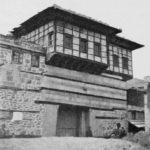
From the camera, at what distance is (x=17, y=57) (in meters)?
20.8

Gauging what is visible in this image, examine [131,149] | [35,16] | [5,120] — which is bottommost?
[131,149]

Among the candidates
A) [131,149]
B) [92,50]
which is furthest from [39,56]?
[131,149]

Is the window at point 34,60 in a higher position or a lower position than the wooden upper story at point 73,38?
lower

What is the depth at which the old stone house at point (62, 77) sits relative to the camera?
20219mm

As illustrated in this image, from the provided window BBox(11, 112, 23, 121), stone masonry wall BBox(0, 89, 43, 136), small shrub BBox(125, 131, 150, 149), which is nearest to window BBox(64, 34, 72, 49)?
stone masonry wall BBox(0, 89, 43, 136)

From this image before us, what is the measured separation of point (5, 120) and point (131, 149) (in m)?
8.73

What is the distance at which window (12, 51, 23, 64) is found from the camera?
813 inches

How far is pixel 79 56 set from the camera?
915 inches

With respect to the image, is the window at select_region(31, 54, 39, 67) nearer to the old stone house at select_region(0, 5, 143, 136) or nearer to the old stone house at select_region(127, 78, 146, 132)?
the old stone house at select_region(0, 5, 143, 136)

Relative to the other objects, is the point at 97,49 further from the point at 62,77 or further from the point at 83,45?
the point at 62,77

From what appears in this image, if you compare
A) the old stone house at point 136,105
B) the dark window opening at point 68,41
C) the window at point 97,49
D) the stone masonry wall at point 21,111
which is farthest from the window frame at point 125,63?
the stone masonry wall at point 21,111

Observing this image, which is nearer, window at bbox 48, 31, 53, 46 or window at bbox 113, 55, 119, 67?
window at bbox 48, 31, 53, 46

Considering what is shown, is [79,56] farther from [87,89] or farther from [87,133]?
[87,133]

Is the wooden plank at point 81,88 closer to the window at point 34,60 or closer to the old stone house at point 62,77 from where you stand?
the old stone house at point 62,77
